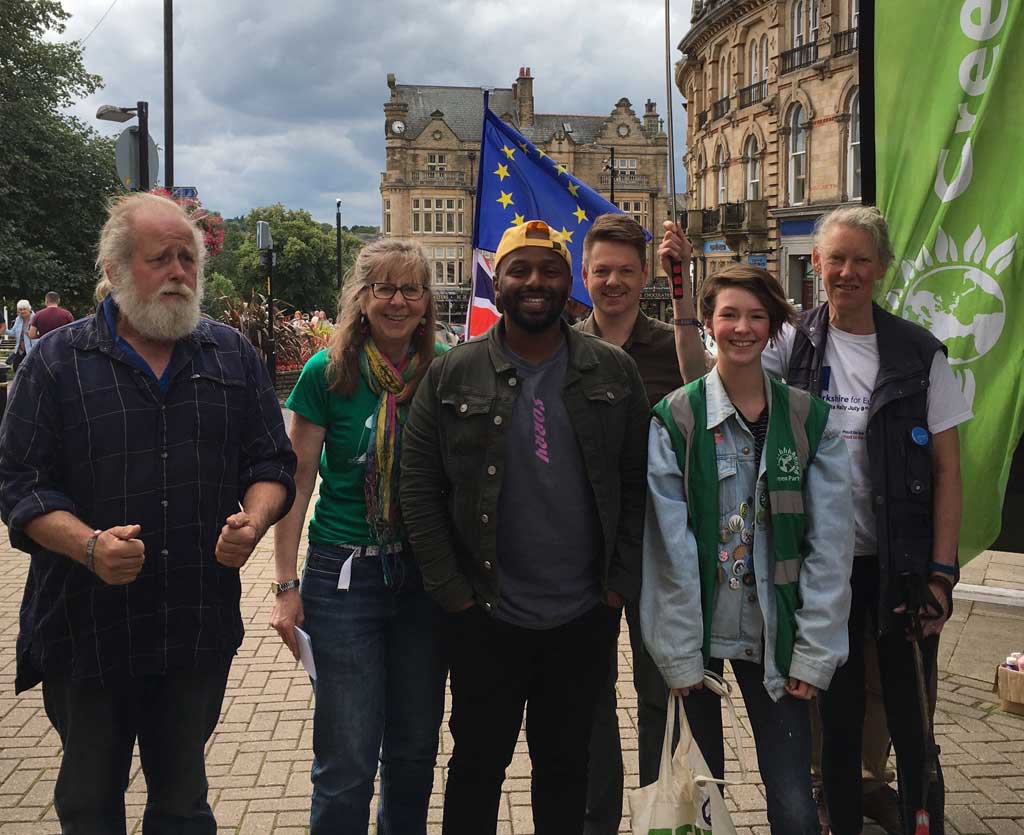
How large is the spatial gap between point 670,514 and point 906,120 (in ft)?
8.28

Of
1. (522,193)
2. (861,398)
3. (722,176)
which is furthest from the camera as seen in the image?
(722,176)

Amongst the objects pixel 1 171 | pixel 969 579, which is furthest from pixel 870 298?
pixel 1 171

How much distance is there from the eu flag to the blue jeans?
3503 mm

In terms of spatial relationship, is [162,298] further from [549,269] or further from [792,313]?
[792,313]

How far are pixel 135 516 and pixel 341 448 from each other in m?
0.70

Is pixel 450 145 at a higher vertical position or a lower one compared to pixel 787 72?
higher

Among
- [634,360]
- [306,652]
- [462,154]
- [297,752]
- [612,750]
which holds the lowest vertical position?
[297,752]

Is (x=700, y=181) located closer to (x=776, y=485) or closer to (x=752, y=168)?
(x=752, y=168)

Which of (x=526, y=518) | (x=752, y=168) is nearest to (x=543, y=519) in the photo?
(x=526, y=518)

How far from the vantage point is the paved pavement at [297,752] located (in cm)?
395

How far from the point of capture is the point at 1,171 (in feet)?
101

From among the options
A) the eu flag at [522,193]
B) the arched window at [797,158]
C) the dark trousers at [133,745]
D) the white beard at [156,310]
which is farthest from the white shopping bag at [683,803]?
the arched window at [797,158]

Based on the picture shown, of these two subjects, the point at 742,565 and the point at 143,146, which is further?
the point at 143,146

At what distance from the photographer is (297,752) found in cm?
A: 462
